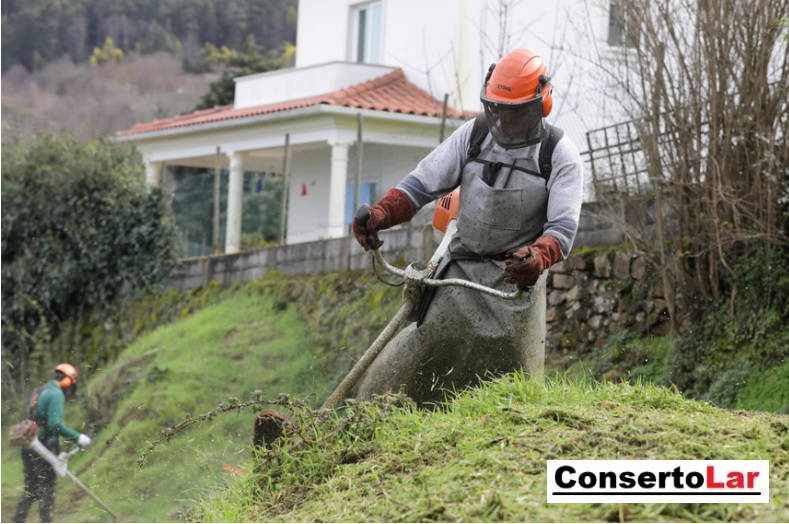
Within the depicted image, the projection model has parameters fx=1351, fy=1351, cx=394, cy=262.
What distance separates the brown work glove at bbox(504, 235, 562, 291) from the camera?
20.6 ft

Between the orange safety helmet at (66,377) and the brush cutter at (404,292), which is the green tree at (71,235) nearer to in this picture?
the orange safety helmet at (66,377)

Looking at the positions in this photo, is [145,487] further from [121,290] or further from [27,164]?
[27,164]

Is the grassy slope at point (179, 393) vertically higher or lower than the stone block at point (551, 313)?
lower

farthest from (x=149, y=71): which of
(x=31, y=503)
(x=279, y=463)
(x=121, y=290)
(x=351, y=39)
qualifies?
(x=279, y=463)

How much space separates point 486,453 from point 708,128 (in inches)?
289

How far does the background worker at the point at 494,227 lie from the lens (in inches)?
266

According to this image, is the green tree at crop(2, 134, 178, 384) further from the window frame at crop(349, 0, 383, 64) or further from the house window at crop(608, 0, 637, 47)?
the house window at crop(608, 0, 637, 47)

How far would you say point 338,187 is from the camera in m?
21.3

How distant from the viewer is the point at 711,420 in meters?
6.15

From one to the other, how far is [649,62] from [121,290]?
12511 mm

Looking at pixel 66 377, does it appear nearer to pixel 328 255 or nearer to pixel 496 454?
pixel 328 255

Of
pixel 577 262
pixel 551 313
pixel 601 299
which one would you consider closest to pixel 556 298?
pixel 551 313

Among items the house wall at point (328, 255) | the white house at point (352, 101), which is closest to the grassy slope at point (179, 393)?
the house wall at point (328, 255)

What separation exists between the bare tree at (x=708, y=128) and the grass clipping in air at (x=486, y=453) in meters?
5.36
